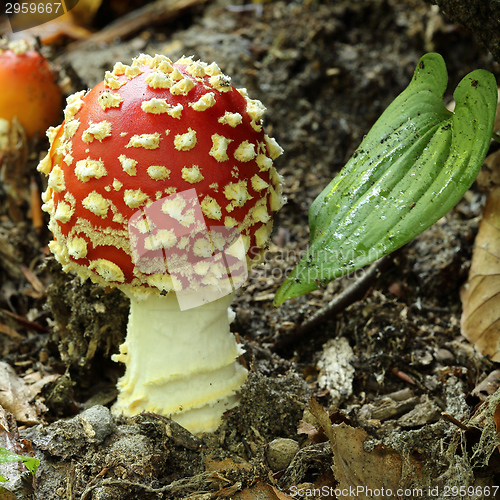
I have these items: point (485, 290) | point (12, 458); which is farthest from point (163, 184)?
point (485, 290)

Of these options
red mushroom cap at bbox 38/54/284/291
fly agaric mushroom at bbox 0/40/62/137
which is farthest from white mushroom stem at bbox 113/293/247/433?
fly agaric mushroom at bbox 0/40/62/137

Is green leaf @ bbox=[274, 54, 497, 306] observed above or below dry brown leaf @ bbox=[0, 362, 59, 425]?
above

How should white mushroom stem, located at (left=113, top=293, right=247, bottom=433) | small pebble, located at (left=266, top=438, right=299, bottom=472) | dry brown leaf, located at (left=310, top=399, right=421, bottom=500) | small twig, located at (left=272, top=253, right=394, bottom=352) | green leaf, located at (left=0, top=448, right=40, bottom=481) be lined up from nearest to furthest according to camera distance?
green leaf, located at (left=0, top=448, right=40, bottom=481) → dry brown leaf, located at (left=310, top=399, right=421, bottom=500) → small pebble, located at (left=266, top=438, right=299, bottom=472) → white mushroom stem, located at (left=113, top=293, right=247, bottom=433) → small twig, located at (left=272, top=253, right=394, bottom=352)

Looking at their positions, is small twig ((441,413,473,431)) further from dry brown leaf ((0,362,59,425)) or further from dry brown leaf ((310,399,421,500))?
dry brown leaf ((0,362,59,425))

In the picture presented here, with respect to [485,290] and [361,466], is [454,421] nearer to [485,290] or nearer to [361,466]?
[361,466]

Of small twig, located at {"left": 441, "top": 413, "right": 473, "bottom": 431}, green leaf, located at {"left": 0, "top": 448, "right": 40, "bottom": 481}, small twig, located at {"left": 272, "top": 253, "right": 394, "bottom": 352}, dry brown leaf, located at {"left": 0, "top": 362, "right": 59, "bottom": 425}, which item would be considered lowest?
small twig, located at {"left": 272, "top": 253, "right": 394, "bottom": 352}

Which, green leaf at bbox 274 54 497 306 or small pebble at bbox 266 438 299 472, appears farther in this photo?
small pebble at bbox 266 438 299 472

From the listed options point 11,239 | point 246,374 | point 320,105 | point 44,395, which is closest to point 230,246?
point 246,374

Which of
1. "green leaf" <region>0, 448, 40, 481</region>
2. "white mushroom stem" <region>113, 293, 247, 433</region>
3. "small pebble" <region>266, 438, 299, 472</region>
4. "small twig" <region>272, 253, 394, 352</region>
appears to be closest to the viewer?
"green leaf" <region>0, 448, 40, 481</region>
